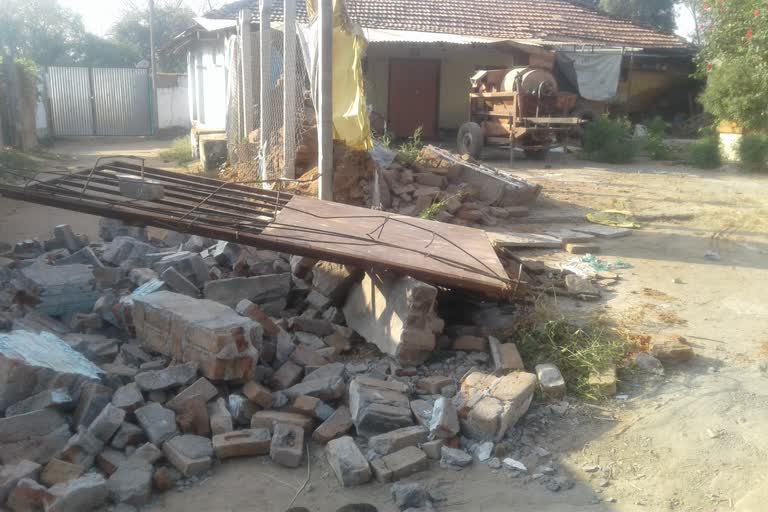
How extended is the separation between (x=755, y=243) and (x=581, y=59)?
10555mm

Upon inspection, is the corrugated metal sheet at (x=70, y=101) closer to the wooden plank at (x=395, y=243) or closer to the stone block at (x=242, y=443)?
the wooden plank at (x=395, y=243)

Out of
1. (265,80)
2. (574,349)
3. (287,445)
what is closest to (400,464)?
(287,445)

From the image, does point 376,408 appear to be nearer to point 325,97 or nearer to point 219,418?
point 219,418

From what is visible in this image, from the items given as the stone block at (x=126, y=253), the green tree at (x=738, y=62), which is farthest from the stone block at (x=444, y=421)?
the green tree at (x=738, y=62)

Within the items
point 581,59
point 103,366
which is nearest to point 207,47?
point 581,59

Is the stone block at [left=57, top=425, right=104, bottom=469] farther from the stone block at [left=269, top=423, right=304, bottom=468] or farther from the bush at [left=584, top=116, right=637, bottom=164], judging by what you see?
the bush at [left=584, top=116, right=637, bottom=164]

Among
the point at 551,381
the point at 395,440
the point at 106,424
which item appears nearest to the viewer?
the point at 106,424

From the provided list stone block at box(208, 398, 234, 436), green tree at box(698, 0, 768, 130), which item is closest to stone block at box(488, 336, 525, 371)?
stone block at box(208, 398, 234, 436)

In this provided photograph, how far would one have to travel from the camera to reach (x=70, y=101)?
69.2 feet

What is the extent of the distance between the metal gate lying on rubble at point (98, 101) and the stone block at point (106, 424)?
63.4ft

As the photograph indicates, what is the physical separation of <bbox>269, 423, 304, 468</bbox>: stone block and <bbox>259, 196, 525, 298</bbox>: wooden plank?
3.93 feet

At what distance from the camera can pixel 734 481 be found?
3314mm

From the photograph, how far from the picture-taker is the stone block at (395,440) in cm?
354

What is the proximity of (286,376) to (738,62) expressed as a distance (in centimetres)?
1378
